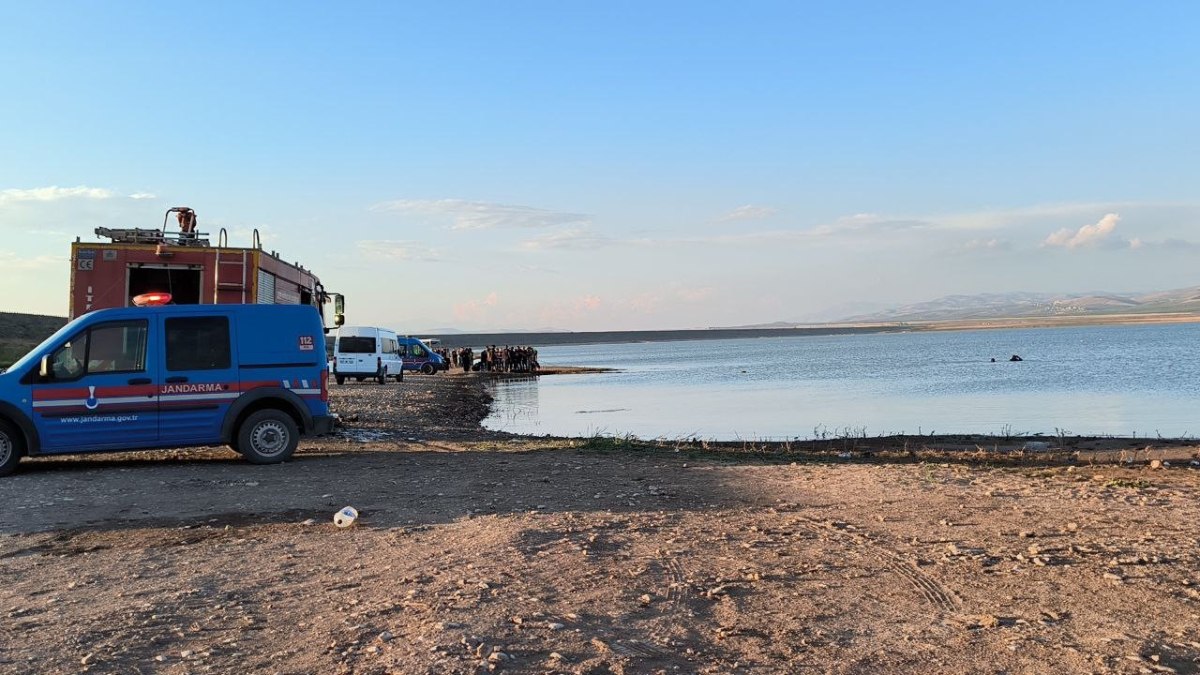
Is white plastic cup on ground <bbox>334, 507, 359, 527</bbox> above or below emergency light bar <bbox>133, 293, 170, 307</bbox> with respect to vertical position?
below

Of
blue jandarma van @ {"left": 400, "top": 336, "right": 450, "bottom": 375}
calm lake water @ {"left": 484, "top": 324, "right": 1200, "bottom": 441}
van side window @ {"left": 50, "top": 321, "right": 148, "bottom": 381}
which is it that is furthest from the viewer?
blue jandarma van @ {"left": 400, "top": 336, "right": 450, "bottom": 375}

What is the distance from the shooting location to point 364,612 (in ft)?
17.9

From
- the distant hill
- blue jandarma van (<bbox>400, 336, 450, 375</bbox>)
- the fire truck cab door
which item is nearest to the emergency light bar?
the fire truck cab door

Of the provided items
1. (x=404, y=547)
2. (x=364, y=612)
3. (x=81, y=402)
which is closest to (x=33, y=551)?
(x=404, y=547)

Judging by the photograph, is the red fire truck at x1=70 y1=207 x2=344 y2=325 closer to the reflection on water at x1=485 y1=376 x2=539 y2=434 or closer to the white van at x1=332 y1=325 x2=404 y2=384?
the reflection on water at x1=485 y1=376 x2=539 y2=434

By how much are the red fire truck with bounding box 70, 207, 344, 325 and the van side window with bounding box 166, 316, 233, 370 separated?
2.15 metres

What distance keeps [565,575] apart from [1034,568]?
10.1 ft

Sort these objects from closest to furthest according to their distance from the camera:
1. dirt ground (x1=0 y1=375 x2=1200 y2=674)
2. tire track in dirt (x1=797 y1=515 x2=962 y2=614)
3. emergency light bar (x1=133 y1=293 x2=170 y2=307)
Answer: dirt ground (x1=0 y1=375 x2=1200 y2=674) → tire track in dirt (x1=797 y1=515 x2=962 y2=614) → emergency light bar (x1=133 y1=293 x2=170 y2=307)

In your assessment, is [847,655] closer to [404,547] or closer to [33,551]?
[404,547]

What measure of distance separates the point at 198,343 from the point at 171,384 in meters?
0.61

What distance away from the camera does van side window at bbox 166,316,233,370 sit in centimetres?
1245

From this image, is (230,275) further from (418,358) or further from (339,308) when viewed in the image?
(418,358)

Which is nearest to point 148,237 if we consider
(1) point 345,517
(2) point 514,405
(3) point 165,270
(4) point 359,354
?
(3) point 165,270

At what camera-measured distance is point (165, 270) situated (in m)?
14.9
